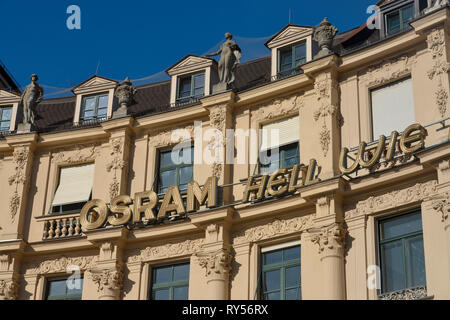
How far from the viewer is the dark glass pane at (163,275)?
3247cm

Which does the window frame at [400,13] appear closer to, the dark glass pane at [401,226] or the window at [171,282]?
the dark glass pane at [401,226]

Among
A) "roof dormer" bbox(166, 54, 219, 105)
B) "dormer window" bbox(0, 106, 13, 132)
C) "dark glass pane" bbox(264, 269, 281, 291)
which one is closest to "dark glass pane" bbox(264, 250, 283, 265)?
"dark glass pane" bbox(264, 269, 281, 291)

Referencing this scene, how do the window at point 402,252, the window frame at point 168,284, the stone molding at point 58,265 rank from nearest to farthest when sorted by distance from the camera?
the window at point 402,252 → the window frame at point 168,284 → the stone molding at point 58,265

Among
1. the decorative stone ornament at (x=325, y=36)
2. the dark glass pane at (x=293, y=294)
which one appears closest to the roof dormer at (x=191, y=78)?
the decorative stone ornament at (x=325, y=36)

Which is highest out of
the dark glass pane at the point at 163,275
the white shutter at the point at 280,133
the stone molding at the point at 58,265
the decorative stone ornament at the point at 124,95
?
the decorative stone ornament at the point at 124,95

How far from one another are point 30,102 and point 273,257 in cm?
1294

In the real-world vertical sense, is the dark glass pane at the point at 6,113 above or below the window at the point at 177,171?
above

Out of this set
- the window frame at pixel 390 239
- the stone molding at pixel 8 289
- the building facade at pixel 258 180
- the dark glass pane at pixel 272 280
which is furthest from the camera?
the stone molding at pixel 8 289

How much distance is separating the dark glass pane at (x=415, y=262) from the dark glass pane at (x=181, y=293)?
789 cm

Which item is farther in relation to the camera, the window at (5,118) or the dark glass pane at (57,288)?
the window at (5,118)

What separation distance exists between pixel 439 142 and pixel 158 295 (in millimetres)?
11103

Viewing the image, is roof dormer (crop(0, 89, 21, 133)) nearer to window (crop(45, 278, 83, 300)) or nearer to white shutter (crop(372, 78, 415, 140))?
window (crop(45, 278, 83, 300))

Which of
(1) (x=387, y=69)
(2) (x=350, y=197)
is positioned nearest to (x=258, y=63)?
(1) (x=387, y=69)

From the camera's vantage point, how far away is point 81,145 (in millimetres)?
36719
